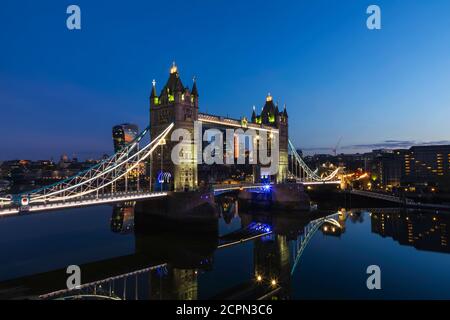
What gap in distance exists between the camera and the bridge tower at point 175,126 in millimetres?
40469

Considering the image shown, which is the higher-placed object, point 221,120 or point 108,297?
point 221,120

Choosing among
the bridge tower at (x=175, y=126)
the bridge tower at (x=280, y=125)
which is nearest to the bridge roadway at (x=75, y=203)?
the bridge tower at (x=175, y=126)

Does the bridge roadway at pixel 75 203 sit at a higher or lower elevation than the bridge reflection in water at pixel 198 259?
higher

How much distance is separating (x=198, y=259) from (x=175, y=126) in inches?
693

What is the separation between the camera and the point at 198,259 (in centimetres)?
2883

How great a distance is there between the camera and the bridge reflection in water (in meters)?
21.1

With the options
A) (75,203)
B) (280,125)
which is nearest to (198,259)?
(75,203)

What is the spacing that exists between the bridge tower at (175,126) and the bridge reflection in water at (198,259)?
594 cm

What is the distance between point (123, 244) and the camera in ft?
112

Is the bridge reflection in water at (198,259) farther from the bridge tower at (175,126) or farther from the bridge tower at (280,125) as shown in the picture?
the bridge tower at (280,125)
